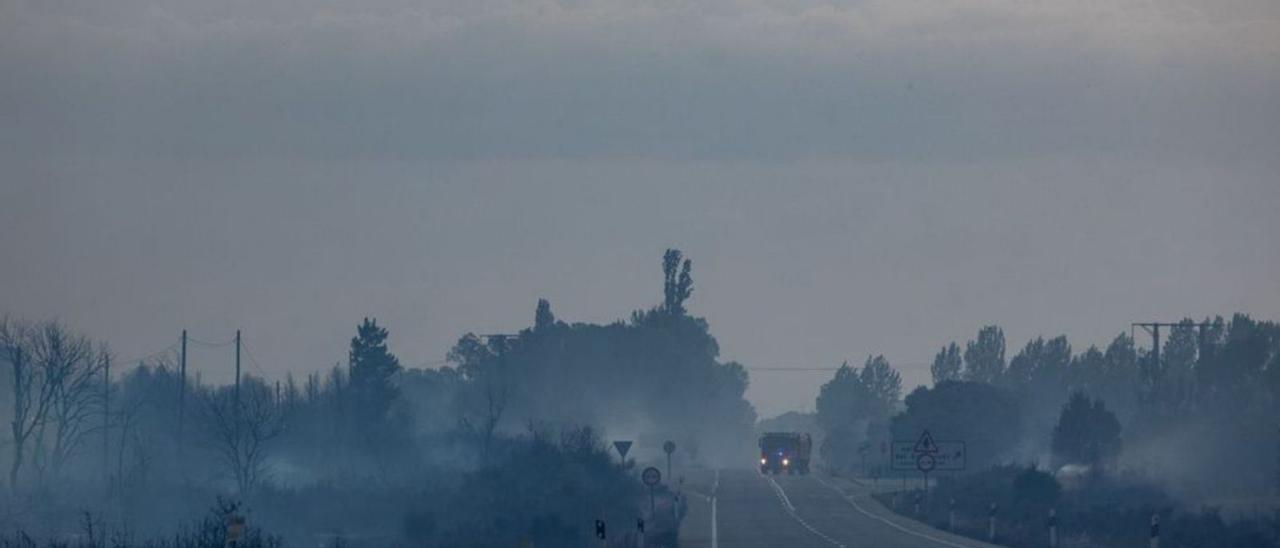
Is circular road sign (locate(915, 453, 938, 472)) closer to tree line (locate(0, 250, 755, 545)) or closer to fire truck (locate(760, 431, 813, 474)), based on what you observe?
tree line (locate(0, 250, 755, 545))

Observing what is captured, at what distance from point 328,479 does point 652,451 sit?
200 ft

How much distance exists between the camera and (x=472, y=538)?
48.8 m

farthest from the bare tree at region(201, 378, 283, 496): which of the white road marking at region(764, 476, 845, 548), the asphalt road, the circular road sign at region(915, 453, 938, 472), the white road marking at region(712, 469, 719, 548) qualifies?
the circular road sign at region(915, 453, 938, 472)

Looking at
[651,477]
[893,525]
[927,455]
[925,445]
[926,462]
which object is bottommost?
[893,525]

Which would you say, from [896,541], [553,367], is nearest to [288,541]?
[896,541]

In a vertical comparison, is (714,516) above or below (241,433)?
below

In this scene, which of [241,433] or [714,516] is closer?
[714,516]

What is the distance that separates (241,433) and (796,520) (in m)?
28.3

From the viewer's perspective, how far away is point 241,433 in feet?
256

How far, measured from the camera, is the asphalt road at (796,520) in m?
47.6

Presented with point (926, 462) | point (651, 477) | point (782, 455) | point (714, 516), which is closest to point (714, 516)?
point (714, 516)

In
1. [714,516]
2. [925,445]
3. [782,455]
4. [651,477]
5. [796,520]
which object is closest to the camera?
[651,477]

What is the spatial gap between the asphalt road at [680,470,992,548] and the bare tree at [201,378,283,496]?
16950 mm

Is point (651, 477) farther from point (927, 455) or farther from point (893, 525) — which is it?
point (927, 455)
